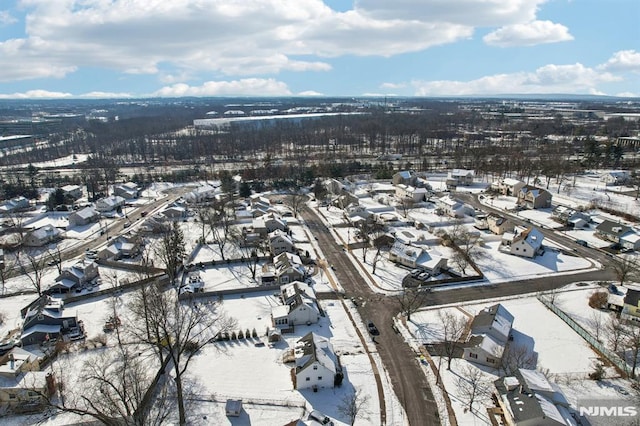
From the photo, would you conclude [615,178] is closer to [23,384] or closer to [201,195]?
[201,195]

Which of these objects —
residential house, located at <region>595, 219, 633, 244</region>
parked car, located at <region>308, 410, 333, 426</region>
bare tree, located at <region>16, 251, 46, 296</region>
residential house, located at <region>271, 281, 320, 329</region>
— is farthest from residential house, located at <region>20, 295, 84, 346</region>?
residential house, located at <region>595, 219, 633, 244</region>

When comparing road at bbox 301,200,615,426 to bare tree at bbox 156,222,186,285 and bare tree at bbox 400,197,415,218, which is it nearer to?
bare tree at bbox 400,197,415,218

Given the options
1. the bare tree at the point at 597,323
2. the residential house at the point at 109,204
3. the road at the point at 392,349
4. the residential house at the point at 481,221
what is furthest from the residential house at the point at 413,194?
the residential house at the point at 109,204

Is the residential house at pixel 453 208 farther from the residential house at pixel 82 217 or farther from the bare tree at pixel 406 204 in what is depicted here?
the residential house at pixel 82 217

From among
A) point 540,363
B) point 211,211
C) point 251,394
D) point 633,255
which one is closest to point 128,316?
point 251,394

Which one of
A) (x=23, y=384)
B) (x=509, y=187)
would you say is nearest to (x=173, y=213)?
(x=23, y=384)

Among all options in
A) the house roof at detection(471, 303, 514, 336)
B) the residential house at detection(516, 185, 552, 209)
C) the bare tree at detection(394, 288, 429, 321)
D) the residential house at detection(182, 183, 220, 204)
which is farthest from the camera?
the residential house at detection(182, 183, 220, 204)
